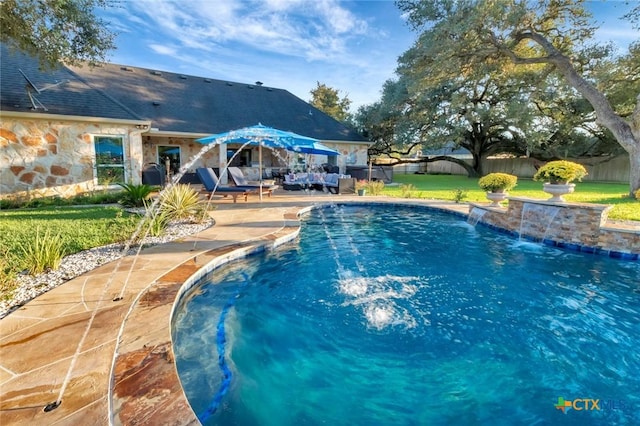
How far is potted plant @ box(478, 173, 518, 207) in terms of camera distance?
29.6 feet

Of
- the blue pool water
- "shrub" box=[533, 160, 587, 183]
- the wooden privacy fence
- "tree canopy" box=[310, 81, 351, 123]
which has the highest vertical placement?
"tree canopy" box=[310, 81, 351, 123]

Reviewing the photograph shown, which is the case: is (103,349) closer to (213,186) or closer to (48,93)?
(213,186)

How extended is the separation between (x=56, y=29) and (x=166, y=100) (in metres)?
10.0

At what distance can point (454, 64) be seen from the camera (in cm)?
1366

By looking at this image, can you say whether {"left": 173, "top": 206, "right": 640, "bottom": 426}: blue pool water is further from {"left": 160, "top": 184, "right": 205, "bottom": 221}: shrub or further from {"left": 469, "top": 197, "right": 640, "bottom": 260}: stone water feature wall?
{"left": 160, "top": 184, "right": 205, "bottom": 221}: shrub

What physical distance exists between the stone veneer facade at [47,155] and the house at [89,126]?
0.02m

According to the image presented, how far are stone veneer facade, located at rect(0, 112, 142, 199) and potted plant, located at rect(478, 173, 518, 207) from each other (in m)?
12.0

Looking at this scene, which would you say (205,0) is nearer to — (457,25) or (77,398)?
(457,25)

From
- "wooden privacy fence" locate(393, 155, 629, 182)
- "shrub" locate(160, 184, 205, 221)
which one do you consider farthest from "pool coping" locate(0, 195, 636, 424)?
"wooden privacy fence" locate(393, 155, 629, 182)

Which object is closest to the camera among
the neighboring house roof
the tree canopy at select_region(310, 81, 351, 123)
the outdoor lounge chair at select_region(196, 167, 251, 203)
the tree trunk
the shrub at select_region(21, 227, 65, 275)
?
the shrub at select_region(21, 227, 65, 275)

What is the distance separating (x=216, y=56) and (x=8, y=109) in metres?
11.3

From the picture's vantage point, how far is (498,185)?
906cm

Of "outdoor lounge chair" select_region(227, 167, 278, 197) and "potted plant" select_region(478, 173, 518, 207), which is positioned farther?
"outdoor lounge chair" select_region(227, 167, 278, 197)

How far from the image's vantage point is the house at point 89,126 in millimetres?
9219
